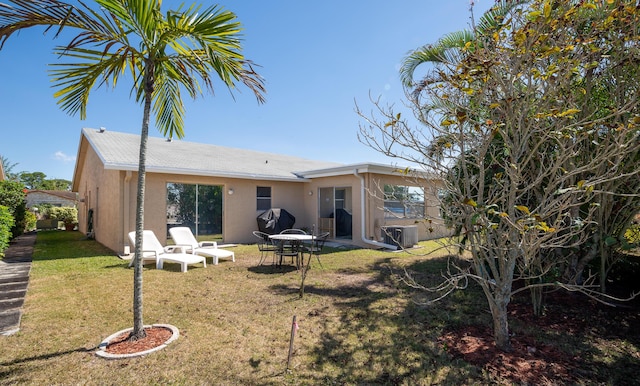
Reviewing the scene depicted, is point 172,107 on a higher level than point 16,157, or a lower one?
lower

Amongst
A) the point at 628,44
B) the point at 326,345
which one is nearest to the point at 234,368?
the point at 326,345

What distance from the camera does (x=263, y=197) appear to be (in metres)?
13.7

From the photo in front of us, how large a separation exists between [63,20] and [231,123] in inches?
463

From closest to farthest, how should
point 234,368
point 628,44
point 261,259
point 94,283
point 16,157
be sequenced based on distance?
point 234,368 → point 628,44 → point 94,283 → point 261,259 → point 16,157

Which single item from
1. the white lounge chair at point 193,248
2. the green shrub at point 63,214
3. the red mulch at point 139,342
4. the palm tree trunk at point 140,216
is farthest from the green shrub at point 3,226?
the green shrub at point 63,214

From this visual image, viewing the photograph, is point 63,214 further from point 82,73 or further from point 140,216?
point 140,216

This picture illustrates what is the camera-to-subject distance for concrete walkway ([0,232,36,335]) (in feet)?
14.7

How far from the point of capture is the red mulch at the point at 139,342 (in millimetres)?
3602

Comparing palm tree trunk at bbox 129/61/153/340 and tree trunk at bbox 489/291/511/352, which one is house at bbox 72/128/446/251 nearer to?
tree trunk at bbox 489/291/511/352

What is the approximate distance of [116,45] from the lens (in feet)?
12.1

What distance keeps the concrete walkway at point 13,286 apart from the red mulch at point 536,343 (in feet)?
19.8

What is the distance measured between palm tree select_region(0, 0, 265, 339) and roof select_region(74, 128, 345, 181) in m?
6.39

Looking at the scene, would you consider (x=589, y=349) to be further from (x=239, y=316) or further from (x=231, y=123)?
(x=231, y=123)

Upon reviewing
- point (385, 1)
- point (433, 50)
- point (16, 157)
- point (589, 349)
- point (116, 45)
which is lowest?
point (589, 349)
